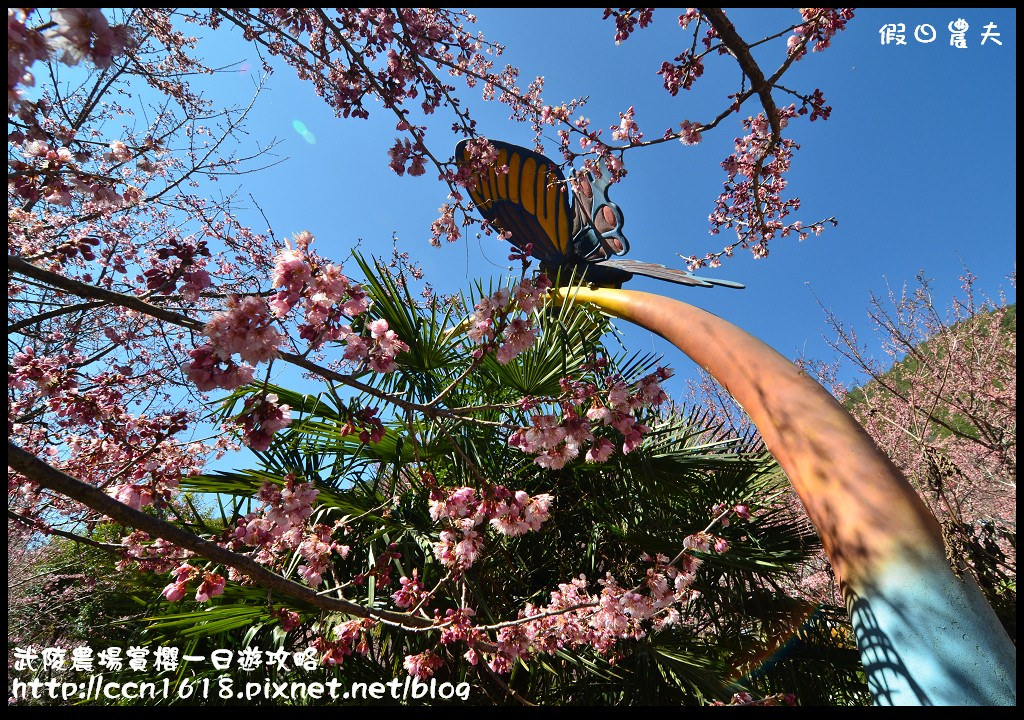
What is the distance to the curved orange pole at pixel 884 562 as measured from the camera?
1.31 metres

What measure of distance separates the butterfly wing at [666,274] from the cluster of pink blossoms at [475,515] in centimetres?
259

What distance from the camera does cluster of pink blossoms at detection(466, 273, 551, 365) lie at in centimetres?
149

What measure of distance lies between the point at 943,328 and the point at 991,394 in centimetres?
100

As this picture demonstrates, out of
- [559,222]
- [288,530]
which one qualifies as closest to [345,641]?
[288,530]

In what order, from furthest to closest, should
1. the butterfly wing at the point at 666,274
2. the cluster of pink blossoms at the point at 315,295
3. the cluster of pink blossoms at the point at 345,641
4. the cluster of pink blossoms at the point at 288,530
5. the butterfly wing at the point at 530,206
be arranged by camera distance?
the butterfly wing at the point at 530,206
the butterfly wing at the point at 666,274
the cluster of pink blossoms at the point at 345,641
the cluster of pink blossoms at the point at 288,530
the cluster of pink blossoms at the point at 315,295

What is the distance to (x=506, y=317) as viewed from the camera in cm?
153

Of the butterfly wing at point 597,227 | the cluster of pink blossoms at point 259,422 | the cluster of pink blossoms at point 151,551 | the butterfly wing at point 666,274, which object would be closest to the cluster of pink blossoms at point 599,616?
the cluster of pink blossoms at point 259,422

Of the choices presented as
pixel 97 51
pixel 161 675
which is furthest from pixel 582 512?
pixel 97 51

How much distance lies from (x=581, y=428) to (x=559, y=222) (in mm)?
3457

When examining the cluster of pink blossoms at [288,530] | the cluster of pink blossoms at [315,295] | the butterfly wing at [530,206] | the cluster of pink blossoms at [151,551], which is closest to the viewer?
the cluster of pink blossoms at [315,295]

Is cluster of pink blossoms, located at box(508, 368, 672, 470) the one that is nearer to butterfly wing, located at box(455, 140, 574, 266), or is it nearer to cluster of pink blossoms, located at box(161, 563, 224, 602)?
cluster of pink blossoms, located at box(161, 563, 224, 602)

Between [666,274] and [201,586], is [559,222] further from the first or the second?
[201,586]

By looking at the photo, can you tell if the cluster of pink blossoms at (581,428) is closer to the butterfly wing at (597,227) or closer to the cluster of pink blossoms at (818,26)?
the cluster of pink blossoms at (818,26)

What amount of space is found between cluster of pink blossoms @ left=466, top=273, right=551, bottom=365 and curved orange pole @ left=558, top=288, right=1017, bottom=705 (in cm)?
117
